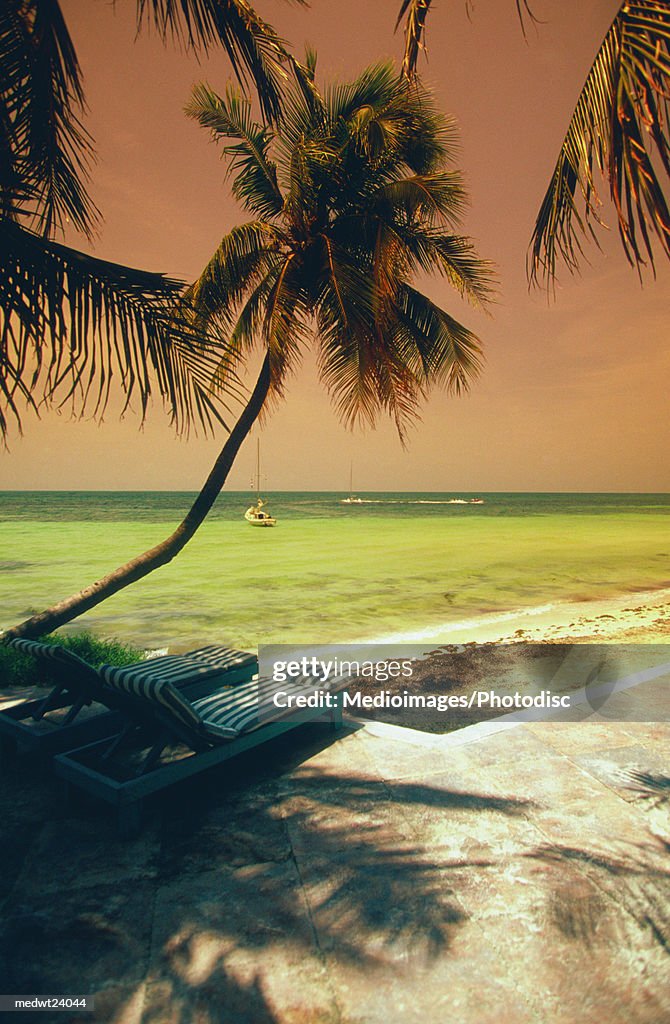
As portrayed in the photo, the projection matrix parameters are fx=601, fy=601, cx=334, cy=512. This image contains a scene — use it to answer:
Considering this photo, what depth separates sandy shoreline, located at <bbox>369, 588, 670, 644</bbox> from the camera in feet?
28.2

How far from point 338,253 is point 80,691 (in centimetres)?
541

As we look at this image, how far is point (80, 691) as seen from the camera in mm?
3936

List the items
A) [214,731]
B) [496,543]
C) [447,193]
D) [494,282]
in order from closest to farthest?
[214,731] < [447,193] < [494,282] < [496,543]

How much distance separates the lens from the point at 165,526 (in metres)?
52.1

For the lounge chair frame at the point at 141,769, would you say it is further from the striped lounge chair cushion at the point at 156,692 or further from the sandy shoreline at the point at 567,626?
the sandy shoreline at the point at 567,626

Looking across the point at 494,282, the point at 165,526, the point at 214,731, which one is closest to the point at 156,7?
the point at 214,731

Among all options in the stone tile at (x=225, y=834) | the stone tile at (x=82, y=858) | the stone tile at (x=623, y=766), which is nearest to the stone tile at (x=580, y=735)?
the stone tile at (x=623, y=766)

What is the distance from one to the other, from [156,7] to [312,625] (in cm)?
970

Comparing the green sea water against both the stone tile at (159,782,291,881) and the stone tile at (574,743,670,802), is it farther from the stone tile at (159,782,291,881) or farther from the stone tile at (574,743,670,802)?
the stone tile at (159,782,291,881)

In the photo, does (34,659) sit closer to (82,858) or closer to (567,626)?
(82,858)

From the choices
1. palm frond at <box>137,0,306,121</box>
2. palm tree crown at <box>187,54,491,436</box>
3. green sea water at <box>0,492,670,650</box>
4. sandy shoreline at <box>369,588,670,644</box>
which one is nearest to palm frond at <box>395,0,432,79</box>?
palm frond at <box>137,0,306,121</box>

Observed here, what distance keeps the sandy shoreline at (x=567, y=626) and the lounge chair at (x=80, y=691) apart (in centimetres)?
515

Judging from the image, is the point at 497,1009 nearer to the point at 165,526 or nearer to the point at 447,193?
the point at 447,193

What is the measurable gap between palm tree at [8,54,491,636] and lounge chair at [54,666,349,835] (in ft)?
8.33
